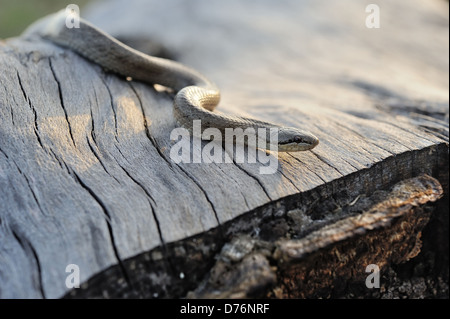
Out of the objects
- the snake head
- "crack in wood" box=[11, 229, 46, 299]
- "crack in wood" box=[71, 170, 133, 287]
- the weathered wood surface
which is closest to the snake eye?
the snake head

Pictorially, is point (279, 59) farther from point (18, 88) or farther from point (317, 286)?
point (317, 286)

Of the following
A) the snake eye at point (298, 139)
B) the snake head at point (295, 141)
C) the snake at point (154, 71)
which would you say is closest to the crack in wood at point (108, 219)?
the snake at point (154, 71)

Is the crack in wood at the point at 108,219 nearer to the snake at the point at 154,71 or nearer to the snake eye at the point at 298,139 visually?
the snake at the point at 154,71

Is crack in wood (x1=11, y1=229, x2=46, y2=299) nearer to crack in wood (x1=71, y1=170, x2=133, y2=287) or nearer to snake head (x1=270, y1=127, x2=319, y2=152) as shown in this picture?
crack in wood (x1=71, y1=170, x2=133, y2=287)

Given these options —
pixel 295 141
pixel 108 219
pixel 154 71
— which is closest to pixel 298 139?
pixel 295 141

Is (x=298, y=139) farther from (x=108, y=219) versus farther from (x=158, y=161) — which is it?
(x=108, y=219)
